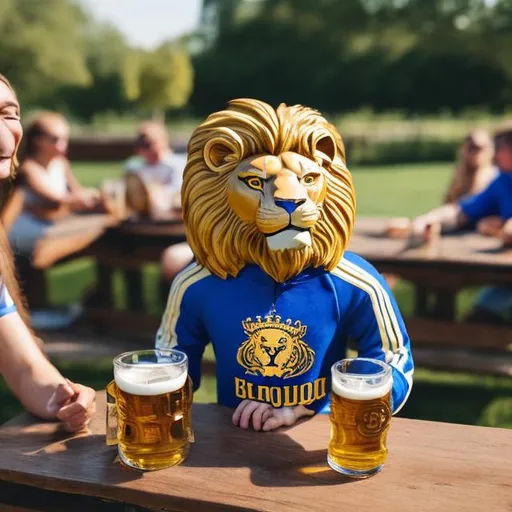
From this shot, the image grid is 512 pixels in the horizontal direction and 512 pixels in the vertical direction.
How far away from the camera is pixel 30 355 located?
1.95 metres

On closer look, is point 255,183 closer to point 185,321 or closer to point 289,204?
point 289,204

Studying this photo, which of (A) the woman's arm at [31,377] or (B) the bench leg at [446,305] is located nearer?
(A) the woman's arm at [31,377]

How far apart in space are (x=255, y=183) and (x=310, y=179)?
14 cm

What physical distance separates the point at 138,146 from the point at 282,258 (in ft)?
15.1

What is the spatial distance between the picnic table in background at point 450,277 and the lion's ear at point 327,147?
2122 millimetres

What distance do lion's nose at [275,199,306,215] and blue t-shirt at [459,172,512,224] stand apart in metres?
3.11

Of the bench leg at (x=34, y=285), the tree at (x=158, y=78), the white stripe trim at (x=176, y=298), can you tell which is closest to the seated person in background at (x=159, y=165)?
the bench leg at (x=34, y=285)

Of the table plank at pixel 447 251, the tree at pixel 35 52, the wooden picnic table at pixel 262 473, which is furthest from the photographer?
the tree at pixel 35 52

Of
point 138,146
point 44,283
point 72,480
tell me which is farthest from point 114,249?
point 72,480

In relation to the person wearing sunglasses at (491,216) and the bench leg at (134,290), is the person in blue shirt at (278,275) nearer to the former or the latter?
the person wearing sunglasses at (491,216)

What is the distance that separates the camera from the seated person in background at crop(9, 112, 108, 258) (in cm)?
473

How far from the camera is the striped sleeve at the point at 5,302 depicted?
1.94m

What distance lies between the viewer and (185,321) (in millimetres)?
2004

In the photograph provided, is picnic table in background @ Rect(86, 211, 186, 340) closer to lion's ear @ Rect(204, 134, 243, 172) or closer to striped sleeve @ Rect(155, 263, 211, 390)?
striped sleeve @ Rect(155, 263, 211, 390)
